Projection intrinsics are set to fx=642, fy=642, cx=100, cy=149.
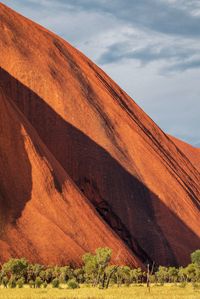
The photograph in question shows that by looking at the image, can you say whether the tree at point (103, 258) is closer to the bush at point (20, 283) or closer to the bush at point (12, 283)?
the bush at point (20, 283)

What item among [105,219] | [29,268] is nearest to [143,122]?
[105,219]

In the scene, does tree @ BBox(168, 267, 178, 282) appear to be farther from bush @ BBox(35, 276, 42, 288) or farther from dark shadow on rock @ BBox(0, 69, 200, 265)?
bush @ BBox(35, 276, 42, 288)

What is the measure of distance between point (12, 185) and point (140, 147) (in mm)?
26357

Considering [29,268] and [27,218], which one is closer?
[29,268]

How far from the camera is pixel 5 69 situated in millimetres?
75812

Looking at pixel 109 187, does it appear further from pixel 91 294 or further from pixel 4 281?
pixel 91 294

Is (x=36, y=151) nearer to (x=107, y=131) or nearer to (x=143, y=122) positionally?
(x=107, y=131)

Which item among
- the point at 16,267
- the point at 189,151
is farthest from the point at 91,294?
the point at 189,151

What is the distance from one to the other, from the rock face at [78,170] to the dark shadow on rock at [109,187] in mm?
126

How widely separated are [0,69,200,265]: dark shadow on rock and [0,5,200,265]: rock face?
0.13 m

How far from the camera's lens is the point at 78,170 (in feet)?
235

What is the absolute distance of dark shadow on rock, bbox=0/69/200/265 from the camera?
2712 inches

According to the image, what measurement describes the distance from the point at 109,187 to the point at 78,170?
3987 millimetres

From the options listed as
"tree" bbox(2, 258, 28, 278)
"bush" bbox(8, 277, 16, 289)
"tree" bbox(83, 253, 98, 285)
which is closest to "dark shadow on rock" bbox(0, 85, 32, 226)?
"tree" bbox(2, 258, 28, 278)
